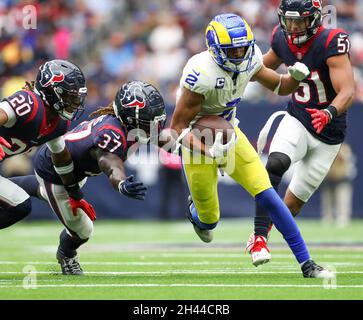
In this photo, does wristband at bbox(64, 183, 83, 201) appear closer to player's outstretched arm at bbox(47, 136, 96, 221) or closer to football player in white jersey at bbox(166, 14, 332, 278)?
player's outstretched arm at bbox(47, 136, 96, 221)

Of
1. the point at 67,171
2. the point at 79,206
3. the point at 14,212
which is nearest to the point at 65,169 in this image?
the point at 67,171

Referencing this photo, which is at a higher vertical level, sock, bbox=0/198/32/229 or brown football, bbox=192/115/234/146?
brown football, bbox=192/115/234/146

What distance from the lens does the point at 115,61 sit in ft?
47.3

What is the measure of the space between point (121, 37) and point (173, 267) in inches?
338

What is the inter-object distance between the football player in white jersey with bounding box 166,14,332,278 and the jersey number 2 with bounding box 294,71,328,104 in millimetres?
603

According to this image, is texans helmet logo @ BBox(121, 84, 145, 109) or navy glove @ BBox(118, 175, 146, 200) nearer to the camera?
navy glove @ BBox(118, 175, 146, 200)

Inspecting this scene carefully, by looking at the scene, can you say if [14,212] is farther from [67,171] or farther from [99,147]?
[99,147]

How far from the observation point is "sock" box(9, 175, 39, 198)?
6.52 m

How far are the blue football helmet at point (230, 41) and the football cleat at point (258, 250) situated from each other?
3.91ft

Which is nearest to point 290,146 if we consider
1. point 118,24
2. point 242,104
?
point 242,104

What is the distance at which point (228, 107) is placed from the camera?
6.02 metres

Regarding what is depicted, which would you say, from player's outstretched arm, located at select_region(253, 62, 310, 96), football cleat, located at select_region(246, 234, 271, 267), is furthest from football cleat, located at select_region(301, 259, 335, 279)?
player's outstretched arm, located at select_region(253, 62, 310, 96)

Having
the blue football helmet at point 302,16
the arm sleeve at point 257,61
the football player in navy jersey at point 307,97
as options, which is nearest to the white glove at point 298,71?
the arm sleeve at point 257,61

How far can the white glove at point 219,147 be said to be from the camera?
5.68 metres
